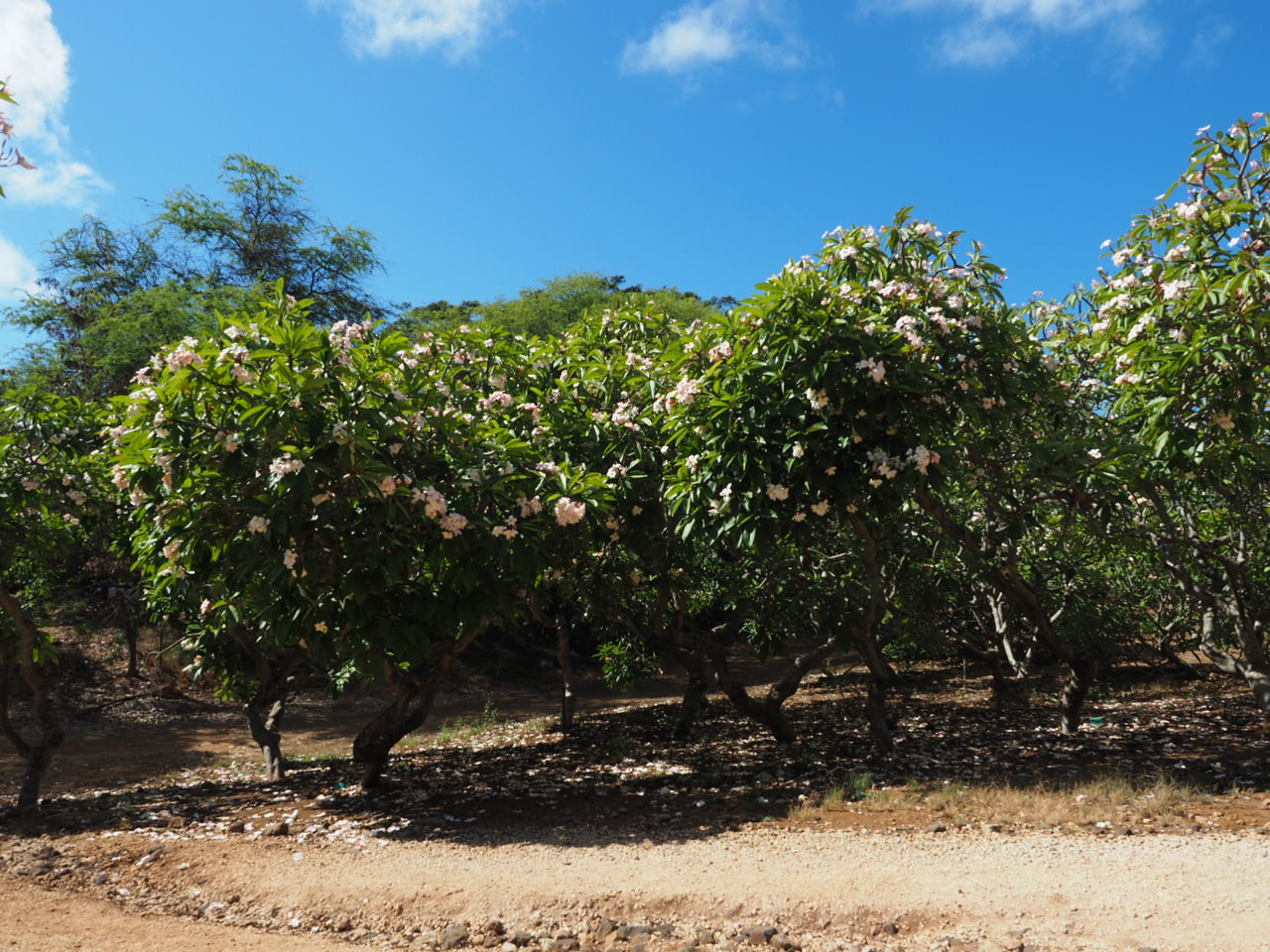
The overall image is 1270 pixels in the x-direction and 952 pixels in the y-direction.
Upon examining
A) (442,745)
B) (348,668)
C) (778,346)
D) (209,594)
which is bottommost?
(442,745)

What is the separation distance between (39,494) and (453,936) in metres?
5.85

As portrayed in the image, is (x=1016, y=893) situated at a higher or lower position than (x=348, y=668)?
lower

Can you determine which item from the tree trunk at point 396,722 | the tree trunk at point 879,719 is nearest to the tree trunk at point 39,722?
the tree trunk at point 396,722

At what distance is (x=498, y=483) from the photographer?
6.26 meters

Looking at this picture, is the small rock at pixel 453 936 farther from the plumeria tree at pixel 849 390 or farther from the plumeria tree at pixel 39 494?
the plumeria tree at pixel 39 494

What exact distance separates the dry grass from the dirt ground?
0.05m

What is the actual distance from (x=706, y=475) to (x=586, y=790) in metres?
3.53

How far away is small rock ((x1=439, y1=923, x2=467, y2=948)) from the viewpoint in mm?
4867

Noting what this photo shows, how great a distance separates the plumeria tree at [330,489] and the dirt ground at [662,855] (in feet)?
5.19

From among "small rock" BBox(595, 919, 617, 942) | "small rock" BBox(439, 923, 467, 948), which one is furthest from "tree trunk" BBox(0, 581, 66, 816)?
"small rock" BBox(595, 919, 617, 942)

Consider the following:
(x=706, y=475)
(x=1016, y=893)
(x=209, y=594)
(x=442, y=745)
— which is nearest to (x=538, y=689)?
(x=442, y=745)

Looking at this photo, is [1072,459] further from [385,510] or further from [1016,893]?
[385,510]

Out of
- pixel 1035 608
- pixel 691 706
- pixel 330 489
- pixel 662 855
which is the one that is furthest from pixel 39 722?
pixel 1035 608

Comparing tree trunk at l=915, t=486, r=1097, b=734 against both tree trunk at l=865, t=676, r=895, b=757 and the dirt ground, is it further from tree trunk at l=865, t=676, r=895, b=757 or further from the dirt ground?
tree trunk at l=865, t=676, r=895, b=757
